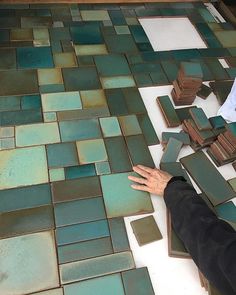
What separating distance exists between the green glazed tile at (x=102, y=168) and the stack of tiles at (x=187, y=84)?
707 mm

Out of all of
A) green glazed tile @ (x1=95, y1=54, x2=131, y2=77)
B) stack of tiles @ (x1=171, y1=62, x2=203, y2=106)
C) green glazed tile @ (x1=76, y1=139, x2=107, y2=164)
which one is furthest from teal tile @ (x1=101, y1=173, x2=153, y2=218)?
green glazed tile @ (x1=95, y1=54, x2=131, y2=77)

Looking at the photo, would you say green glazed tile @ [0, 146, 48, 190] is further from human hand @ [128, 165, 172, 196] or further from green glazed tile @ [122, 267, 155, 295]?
green glazed tile @ [122, 267, 155, 295]

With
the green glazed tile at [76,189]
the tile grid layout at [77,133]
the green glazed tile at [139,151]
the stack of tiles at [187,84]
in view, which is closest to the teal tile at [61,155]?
the tile grid layout at [77,133]

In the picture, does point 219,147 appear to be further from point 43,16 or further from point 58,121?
point 43,16

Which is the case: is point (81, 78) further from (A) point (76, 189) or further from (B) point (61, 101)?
(A) point (76, 189)

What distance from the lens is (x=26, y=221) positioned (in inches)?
61.3

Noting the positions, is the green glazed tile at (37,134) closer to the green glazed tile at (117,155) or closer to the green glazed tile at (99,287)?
the green glazed tile at (117,155)

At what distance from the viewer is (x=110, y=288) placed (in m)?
1.41

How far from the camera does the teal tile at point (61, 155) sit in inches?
70.0

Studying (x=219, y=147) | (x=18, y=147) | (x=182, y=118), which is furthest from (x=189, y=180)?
(x=18, y=147)

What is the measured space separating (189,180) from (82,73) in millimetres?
1048

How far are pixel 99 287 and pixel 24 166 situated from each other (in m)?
0.74

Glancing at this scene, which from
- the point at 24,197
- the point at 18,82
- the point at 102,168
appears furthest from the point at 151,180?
the point at 18,82

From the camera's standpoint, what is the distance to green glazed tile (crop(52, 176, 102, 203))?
1661mm
